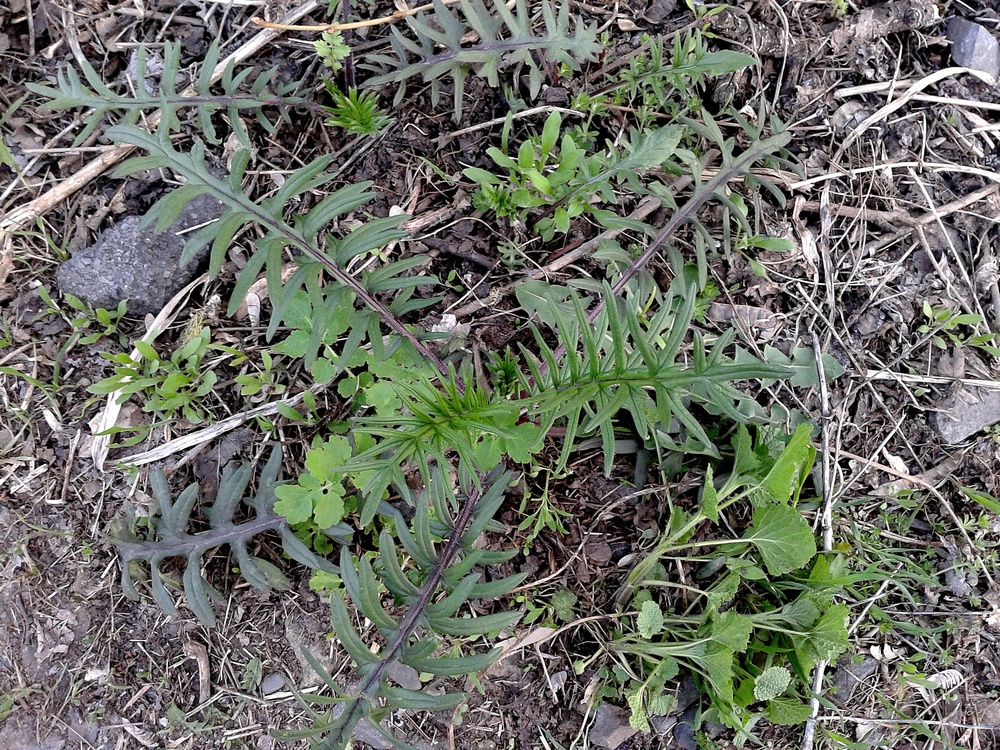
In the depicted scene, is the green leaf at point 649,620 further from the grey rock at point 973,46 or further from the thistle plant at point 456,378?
the grey rock at point 973,46

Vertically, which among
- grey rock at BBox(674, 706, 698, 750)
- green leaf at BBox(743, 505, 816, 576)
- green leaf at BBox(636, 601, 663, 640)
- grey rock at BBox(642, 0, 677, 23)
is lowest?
grey rock at BBox(674, 706, 698, 750)

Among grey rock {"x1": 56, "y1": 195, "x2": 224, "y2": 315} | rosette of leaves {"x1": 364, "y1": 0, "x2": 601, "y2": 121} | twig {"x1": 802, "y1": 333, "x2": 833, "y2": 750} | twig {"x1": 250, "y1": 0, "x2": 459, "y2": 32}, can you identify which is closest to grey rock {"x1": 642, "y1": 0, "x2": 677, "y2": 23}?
rosette of leaves {"x1": 364, "y1": 0, "x2": 601, "y2": 121}

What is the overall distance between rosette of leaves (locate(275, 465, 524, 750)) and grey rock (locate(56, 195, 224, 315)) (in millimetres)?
1353

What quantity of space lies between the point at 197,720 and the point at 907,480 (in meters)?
3.04

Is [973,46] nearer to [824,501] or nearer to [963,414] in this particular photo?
[963,414]

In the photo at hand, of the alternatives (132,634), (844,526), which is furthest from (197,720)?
(844,526)

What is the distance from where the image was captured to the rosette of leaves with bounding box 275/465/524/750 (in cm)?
191

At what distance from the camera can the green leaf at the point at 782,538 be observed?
101 inches

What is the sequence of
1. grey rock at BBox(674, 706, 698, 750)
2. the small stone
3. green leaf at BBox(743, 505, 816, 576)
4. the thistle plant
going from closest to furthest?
the thistle plant < green leaf at BBox(743, 505, 816, 576) < the small stone < grey rock at BBox(674, 706, 698, 750)

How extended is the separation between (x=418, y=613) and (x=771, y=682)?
1415 mm

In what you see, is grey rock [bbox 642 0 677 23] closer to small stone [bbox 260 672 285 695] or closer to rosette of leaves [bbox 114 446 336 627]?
rosette of leaves [bbox 114 446 336 627]

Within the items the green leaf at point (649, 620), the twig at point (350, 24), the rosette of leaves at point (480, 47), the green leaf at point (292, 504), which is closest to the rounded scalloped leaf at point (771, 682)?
the green leaf at point (649, 620)

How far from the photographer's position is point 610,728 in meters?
2.73

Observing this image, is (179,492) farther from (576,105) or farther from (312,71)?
(576,105)
